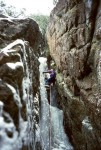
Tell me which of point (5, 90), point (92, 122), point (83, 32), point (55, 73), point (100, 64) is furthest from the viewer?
point (55, 73)

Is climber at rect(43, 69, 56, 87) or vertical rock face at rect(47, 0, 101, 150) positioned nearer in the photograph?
vertical rock face at rect(47, 0, 101, 150)

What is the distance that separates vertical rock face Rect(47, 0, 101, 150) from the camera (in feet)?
27.1

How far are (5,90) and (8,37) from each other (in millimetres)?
4038

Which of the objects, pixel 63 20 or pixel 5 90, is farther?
pixel 63 20

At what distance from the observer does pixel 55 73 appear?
47.3ft

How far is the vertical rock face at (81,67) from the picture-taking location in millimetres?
8258

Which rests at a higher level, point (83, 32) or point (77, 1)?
point (77, 1)

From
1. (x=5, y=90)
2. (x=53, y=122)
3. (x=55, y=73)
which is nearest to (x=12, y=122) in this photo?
(x=5, y=90)

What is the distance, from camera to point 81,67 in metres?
9.38

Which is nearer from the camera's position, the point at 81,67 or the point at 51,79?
the point at 81,67

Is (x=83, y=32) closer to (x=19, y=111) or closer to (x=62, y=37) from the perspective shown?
(x=62, y=37)

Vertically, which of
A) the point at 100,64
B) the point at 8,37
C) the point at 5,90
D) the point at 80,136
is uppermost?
the point at 8,37

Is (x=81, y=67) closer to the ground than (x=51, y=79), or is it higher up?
higher up

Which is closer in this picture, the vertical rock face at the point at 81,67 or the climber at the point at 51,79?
the vertical rock face at the point at 81,67
